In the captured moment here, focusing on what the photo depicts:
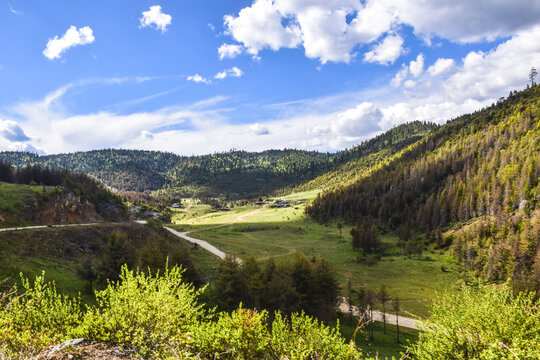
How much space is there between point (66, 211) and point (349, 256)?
367 ft

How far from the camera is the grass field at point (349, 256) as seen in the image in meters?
86.7

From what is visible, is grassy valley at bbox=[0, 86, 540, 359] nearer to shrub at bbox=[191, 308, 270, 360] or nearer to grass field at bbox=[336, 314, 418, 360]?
shrub at bbox=[191, 308, 270, 360]

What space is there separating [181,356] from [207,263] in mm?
80146

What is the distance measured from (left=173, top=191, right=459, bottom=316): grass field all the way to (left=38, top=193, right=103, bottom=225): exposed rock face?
53647 millimetres

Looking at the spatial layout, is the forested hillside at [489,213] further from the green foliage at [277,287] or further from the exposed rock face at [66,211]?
the exposed rock face at [66,211]

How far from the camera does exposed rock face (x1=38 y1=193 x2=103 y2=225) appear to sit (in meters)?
79.4

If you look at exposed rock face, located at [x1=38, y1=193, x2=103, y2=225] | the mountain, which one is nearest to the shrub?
the mountain

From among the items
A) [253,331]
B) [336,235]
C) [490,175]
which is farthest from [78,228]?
[490,175]

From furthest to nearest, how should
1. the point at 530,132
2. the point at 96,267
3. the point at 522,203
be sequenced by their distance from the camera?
1. the point at 530,132
2. the point at 522,203
3. the point at 96,267

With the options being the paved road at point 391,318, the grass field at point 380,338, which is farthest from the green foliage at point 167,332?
the paved road at point 391,318

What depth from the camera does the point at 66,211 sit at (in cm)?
8612

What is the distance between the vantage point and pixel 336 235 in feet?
532

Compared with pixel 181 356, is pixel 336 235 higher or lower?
lower

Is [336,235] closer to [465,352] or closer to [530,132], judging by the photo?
[465,352]
